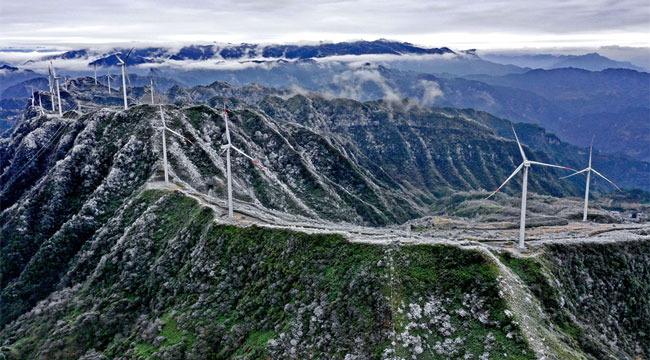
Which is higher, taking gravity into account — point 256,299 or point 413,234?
point 413,234

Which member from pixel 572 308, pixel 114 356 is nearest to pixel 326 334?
pixel 572 308

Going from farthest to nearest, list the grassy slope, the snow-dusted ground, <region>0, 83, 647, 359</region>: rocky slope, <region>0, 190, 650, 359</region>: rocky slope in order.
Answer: the snow-dusted ground < <region>0, 83, 647, 359</region>: rocky slope < the grassy slope < <region>0, 190, 650, 359</region>: rocky slope

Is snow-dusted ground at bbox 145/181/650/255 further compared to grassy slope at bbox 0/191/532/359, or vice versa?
snow-dusted ground at bbox 145/181/650/255

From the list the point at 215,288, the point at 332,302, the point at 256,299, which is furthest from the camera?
the point at 215,288

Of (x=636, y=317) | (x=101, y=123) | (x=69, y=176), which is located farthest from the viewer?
(x=101, y=123)

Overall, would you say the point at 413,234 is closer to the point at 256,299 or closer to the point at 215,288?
the point at 256,299

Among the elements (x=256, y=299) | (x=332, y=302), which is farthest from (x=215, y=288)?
(x=332, y=302)

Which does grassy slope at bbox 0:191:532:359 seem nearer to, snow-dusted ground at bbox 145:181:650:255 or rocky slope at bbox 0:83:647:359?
rocky slope at bbox 0:83:647:359

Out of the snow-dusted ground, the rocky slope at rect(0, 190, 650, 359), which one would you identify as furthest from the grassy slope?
the snow-dusted ground

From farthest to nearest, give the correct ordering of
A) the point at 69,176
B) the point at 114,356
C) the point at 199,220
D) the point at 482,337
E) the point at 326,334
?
the point at 69,176, the point at 199,220, the point at 114,356, the point at 326,334, the point at 482,337

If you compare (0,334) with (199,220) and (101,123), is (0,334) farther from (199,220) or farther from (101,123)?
(101,123)

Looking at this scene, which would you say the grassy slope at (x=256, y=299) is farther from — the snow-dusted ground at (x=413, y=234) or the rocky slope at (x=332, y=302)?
the snow-dusted ground at (x=413, y=234)
